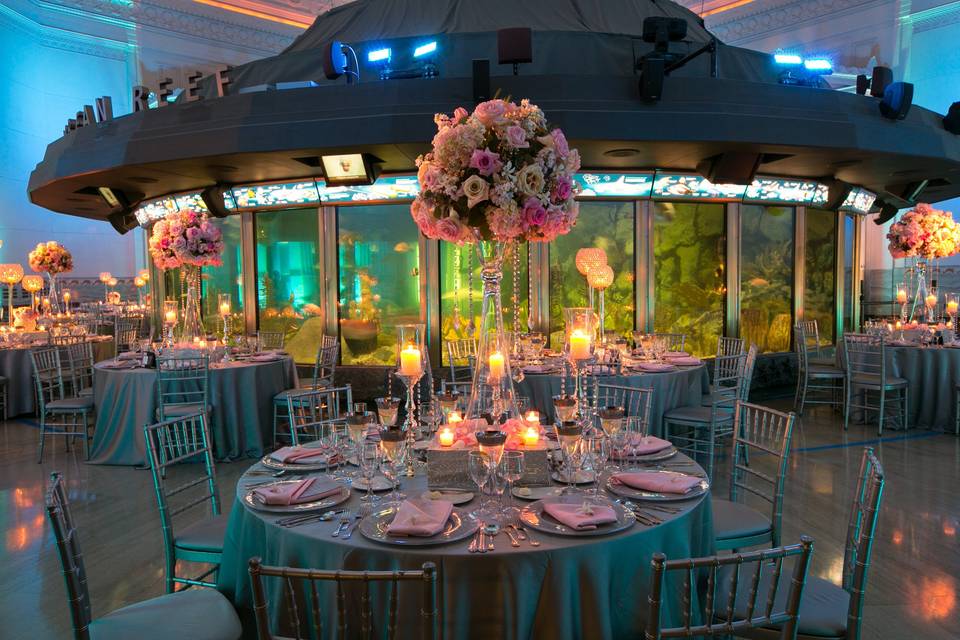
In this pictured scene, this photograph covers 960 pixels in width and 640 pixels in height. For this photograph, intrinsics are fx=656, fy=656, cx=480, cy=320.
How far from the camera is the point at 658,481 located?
244 centimetres

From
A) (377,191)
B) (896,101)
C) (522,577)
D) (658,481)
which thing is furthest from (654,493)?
(377,191)

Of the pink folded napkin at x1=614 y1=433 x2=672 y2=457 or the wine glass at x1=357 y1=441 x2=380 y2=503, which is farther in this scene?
the pink folded napkin at x1=614 y1=433 x2=672 y2=457

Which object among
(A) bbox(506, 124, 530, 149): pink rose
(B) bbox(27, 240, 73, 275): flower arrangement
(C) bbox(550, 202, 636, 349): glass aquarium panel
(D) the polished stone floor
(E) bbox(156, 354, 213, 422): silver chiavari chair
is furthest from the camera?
(B) bbox(27, 240, 73, 275): flower arrangement

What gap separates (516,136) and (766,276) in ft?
25.9

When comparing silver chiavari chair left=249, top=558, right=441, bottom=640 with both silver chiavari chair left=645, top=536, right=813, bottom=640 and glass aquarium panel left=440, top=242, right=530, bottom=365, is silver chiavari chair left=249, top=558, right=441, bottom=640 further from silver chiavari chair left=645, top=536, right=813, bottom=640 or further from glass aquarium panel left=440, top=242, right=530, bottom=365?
glass aquarium panel left=440, top=242, right=530, bottom=365

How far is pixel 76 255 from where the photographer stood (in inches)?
574

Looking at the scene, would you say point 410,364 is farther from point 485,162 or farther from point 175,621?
point 175,621

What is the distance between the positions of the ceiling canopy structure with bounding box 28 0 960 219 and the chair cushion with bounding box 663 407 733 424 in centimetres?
267

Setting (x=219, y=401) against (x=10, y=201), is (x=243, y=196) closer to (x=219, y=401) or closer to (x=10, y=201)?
(x=219, y=401)

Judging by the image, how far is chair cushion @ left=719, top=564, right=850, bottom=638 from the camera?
2.11 meters

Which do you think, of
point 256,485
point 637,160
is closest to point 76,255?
point 637,160

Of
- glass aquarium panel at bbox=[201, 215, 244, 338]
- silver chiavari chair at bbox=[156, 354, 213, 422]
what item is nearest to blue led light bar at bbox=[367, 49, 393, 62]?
glass aquarium panel at bbox=[201, 215, 244, 338]

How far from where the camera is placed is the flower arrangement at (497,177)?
8.00ft

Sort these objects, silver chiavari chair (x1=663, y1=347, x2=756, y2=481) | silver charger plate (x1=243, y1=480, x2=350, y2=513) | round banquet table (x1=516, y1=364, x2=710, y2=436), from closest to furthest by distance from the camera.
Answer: silver charger plate (x1=243, y1=480, x2=350, y2=513)
silver chiavari chair (x1=663, y1=347, x2=756, y2=481)
round banquet table (x1=516, y1=364, x2=710, y2=436)
